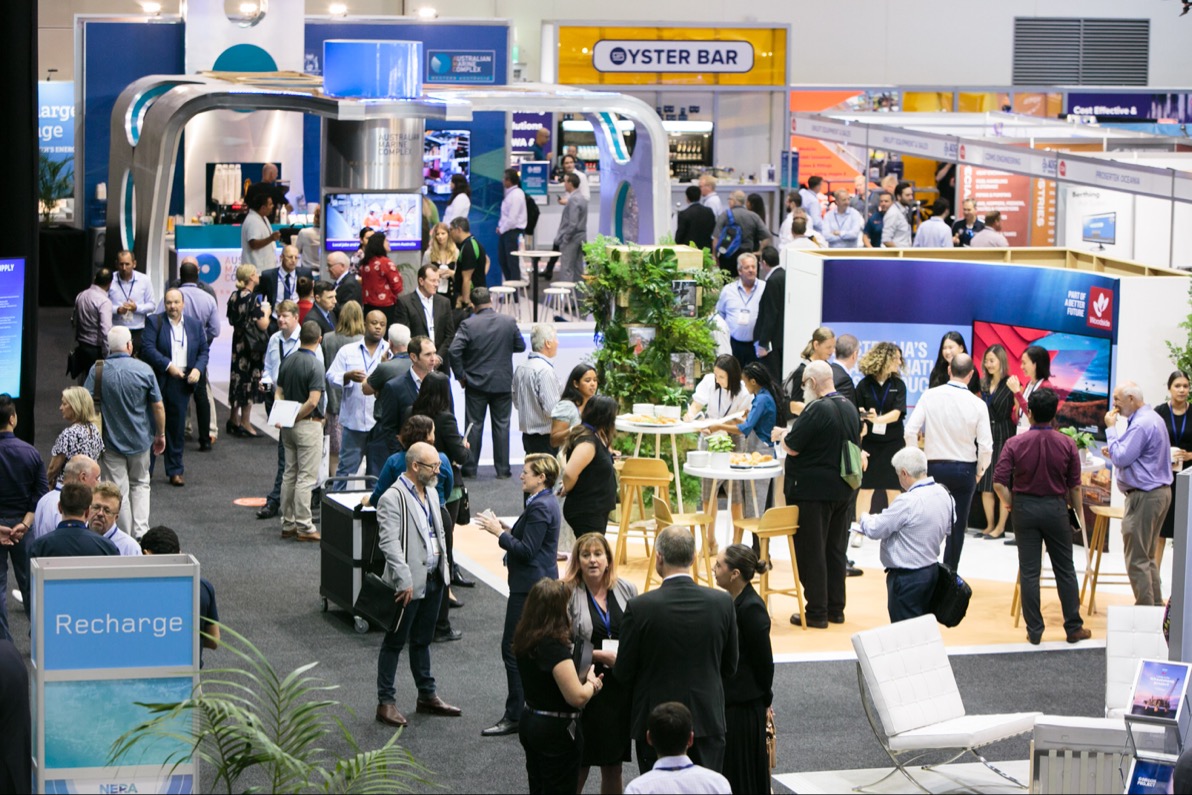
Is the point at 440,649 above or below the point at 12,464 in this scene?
below

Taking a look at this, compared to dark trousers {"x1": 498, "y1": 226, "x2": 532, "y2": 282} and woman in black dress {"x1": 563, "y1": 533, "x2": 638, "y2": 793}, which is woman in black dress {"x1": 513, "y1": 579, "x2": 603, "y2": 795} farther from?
dark trousers {"x1": 498, "y1": 226, "x2": 532, "y2": 282}

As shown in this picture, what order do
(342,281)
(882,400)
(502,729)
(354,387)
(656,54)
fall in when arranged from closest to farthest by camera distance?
1. (502,729)
2. (882,400)
3. (354,387)
4. (342,281)
5. (656,54)

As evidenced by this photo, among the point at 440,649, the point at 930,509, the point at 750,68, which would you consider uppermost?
the point at 750,68

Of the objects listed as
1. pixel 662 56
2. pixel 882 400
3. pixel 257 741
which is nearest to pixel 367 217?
pixel 882 400

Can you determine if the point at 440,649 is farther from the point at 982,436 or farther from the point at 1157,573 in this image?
the point at 1157,573

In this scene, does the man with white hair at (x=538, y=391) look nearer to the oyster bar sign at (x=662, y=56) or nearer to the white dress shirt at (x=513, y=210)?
the white dress shirt at (x=513, y=210)

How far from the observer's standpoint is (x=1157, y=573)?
9008mm

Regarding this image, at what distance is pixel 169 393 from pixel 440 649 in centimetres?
383

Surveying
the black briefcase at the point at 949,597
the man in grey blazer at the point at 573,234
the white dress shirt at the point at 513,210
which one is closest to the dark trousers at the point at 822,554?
the black briefcase at the point at 949,597

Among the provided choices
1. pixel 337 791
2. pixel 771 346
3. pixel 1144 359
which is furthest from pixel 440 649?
pixel 771 346

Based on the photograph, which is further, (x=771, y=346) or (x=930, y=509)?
(x=771, y=346)

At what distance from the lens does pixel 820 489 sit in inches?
344

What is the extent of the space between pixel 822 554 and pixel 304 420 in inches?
123

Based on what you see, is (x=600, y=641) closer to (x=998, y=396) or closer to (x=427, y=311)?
(x=998, y=396)
